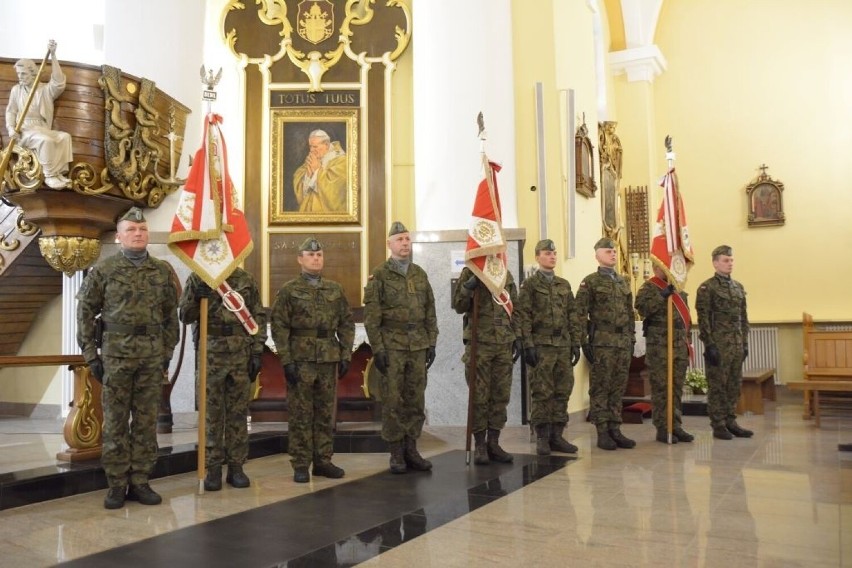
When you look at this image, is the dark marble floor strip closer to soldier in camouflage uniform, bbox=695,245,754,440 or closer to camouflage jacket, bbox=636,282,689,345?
camouflage jacket, bbox=636,282,689,345

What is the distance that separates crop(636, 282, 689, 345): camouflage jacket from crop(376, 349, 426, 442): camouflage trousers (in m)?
2.33

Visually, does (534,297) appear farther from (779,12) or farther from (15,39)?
(779,12)

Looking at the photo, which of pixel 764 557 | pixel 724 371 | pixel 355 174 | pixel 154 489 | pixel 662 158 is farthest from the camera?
pixel 662 158

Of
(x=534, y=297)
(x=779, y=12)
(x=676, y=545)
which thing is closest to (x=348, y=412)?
(x=534, y=297)

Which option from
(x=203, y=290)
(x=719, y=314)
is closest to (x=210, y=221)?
(x=203, y=290)

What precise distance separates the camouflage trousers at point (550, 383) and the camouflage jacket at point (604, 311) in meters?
0.43

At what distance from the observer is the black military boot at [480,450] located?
5.49m

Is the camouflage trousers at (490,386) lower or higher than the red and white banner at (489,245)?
lower

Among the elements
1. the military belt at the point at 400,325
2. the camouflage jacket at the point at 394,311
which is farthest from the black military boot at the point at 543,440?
the military belt at the point at 400,325

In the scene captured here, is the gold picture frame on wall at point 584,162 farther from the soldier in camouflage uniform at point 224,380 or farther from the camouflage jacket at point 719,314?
the soldier in camouflage uniform at point 224,380

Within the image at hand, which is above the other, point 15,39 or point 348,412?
point 15,39

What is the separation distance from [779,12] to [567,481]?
994 centimetres

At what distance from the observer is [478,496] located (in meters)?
4.44

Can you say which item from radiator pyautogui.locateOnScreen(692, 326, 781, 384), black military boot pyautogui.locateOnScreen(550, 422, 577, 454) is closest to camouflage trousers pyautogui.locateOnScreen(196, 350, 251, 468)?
black military boot pyautogui.locateOnScreen(550, 422, 577, 454)
